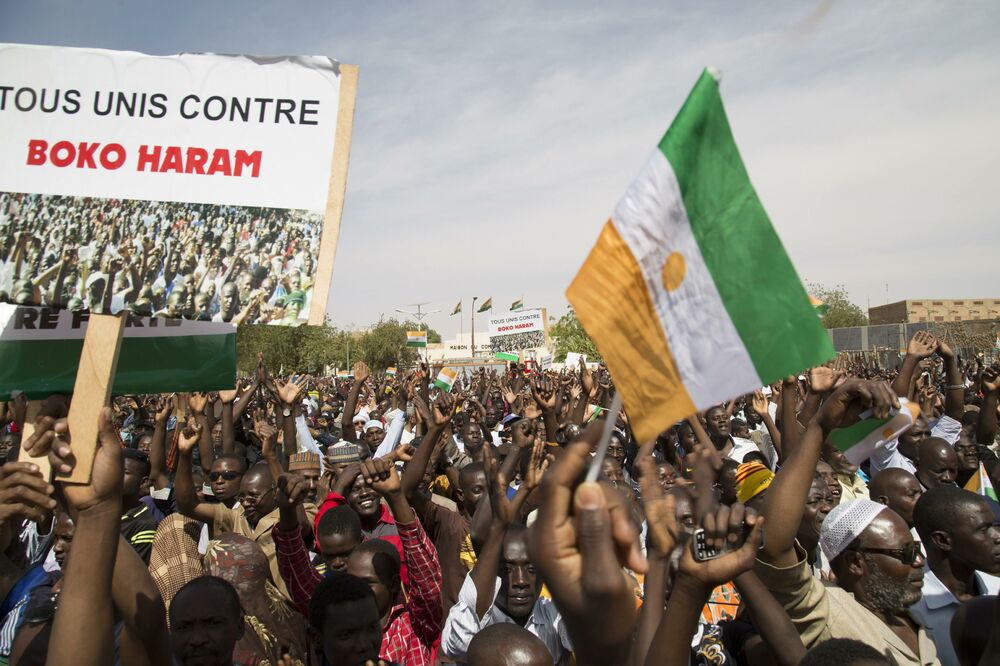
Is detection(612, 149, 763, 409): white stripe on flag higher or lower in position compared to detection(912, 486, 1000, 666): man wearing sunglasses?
higher

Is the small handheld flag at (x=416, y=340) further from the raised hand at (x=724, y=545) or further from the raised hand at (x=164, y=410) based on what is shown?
the raised hand at (x=724, y=545)

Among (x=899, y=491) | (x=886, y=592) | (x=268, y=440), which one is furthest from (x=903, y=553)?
(x=268, y=440)

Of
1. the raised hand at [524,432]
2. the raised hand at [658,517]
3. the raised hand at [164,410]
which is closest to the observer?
the raised hand at [658,517]

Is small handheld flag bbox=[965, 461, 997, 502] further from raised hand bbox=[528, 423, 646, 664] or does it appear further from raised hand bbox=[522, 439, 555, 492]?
raised hand bbox=[528, 423, 646, 664]

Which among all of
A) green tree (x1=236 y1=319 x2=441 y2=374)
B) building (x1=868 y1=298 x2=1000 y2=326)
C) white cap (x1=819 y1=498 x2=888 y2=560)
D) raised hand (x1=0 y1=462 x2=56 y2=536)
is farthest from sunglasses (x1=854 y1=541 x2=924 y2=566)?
building (x1=868 y1=298 x2=1000 y2=326)

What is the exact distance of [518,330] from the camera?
2505 cm

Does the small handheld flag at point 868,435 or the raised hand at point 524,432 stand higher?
the small handheld flag at point 868,435

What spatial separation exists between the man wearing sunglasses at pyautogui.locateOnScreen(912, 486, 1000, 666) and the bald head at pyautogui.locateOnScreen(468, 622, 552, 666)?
6.10ft

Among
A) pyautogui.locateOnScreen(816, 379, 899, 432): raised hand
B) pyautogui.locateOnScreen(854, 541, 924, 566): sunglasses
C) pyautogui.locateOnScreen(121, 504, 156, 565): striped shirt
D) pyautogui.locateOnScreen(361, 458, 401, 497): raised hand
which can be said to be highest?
pyautogui.locateOnScreen(816, 379, 899, 432): raised hand

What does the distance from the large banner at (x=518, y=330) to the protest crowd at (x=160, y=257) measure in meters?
21.9

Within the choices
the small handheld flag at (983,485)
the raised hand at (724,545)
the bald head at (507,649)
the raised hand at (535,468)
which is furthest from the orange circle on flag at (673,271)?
the small handheld flag at (983,485)

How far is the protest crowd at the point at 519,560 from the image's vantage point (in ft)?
6.71

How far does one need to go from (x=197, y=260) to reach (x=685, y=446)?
590 centimetres

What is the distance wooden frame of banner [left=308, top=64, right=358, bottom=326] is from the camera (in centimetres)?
282
